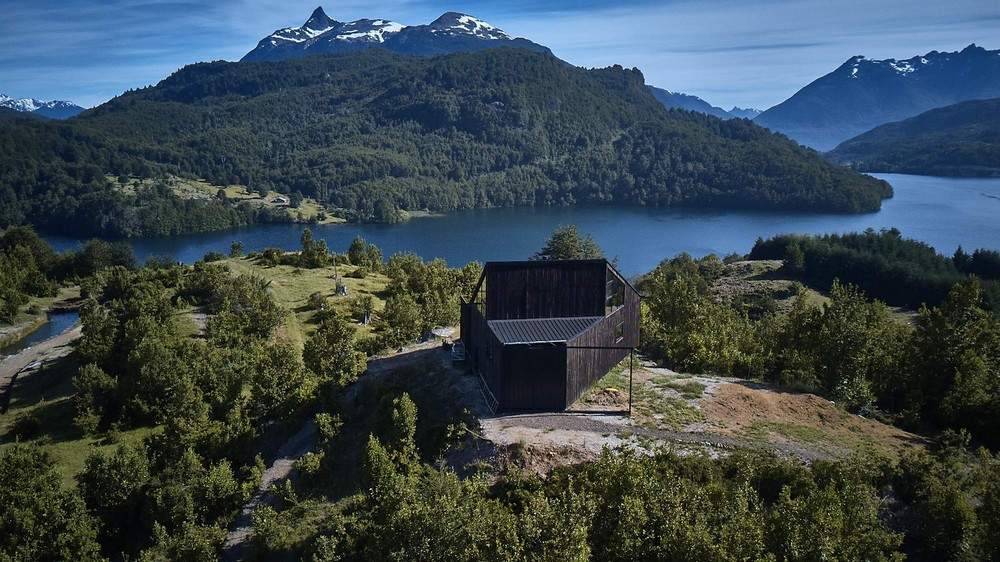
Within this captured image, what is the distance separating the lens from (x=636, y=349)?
36500 mm

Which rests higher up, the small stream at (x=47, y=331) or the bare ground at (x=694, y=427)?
the bare ground at (x=694, y=427)

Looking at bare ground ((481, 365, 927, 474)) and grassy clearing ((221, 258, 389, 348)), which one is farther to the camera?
grassy clearing ((221, 258, 389, 348))

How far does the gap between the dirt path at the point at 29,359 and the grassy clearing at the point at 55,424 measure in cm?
82

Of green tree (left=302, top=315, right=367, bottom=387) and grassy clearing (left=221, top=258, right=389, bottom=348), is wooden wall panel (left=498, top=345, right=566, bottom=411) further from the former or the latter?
grassy clearing (left=221, top=258, right=389, bottom=348)

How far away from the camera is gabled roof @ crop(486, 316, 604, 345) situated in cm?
2656

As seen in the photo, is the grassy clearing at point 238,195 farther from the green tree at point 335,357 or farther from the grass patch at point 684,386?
the grass patch at point 684,386

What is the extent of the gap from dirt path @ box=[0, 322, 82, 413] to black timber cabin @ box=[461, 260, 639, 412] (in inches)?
1451

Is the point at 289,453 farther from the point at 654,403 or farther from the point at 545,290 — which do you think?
the point at 654,403

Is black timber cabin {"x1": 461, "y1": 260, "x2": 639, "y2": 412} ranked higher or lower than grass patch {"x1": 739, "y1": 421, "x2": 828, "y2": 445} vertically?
higher

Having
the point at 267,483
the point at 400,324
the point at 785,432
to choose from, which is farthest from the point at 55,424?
the point at 785,432

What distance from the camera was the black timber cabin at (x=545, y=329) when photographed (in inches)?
1011

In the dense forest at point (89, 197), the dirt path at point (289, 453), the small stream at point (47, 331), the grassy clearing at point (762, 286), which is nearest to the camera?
the dirt path at point (289, 453)

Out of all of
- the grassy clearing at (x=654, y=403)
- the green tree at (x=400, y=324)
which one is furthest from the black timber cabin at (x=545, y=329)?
the green tree at (x=400, y=324)

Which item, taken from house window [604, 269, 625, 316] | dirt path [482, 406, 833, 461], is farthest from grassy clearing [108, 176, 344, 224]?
dirt path [482, 406, 833, 461]
